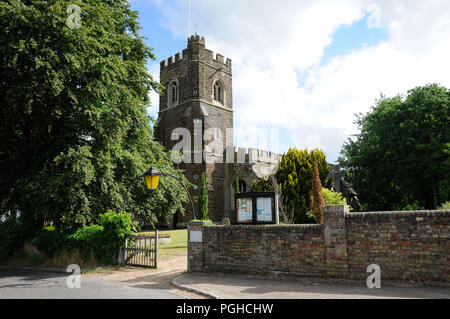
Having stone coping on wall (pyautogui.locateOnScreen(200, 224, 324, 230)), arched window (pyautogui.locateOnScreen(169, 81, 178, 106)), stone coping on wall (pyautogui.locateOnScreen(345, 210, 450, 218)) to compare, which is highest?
arched window (pyautogui.locateOnScreen(169, 81, 178, 106))

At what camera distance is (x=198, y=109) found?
90.3ft

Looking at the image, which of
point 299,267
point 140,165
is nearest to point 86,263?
point 140,165

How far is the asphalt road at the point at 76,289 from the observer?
22.2 feet

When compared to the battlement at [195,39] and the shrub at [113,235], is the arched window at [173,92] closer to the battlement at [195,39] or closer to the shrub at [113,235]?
the battlement at [195,39]

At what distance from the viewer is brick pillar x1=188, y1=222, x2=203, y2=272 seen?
9.37 m

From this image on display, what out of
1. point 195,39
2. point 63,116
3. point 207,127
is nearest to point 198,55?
point 195,39

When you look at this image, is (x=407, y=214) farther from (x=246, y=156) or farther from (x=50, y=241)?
(x=246, y=156)

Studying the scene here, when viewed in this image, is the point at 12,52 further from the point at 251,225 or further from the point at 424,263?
the point at 424,263

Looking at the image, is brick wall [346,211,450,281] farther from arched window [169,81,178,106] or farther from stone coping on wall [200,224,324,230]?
arched window [169,81,178,106]

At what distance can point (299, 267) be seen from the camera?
8047 millimetres

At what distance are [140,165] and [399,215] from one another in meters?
9.73

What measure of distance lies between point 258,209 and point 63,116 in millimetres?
8224

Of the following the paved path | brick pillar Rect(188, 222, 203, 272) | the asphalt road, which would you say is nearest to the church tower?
brick pillar Rect(188, 222, 203, 272)

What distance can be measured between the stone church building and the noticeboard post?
16.8 metres
